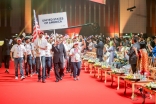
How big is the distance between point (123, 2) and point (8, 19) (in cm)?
1000

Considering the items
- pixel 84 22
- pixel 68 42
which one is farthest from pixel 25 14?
pixel 68 42

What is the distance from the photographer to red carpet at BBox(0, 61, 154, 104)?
8000mm

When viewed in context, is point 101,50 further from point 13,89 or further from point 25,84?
point 13,89

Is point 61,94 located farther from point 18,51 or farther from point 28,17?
point 28,17

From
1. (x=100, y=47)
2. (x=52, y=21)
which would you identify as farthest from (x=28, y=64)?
(x=100, y=47)

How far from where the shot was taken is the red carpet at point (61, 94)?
315 inches

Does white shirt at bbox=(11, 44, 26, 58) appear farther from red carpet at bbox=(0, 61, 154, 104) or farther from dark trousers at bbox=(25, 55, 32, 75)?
red carpet at bbox=(0, 61, 154, 104)

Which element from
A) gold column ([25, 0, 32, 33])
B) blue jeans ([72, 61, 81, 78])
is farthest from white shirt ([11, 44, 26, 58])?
gold column ([25, 0, 32, 33])

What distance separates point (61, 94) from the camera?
9.02 m

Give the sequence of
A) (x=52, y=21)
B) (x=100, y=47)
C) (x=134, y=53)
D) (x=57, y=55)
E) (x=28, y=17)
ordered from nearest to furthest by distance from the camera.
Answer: (x=134, y=53)
(x=57, y=55)
(x=52, y=21)
(x=100, y=47)
(x=28, y=17)

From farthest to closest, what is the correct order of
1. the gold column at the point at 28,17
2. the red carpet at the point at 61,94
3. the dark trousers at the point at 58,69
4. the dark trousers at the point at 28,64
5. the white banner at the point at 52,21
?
the gold column at the point at 28,17
the white banner at the point at 52,21
the dark trousers at the point at 28,64
the dark trousers at the point at 58,69
the red carpet at the point at 61,94

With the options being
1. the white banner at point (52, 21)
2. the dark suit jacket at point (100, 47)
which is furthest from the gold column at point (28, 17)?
the white banner at point (52, 21)

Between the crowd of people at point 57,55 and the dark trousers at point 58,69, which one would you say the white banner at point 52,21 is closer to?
the crowd of people at point 57,55

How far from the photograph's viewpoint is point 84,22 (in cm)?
2747
